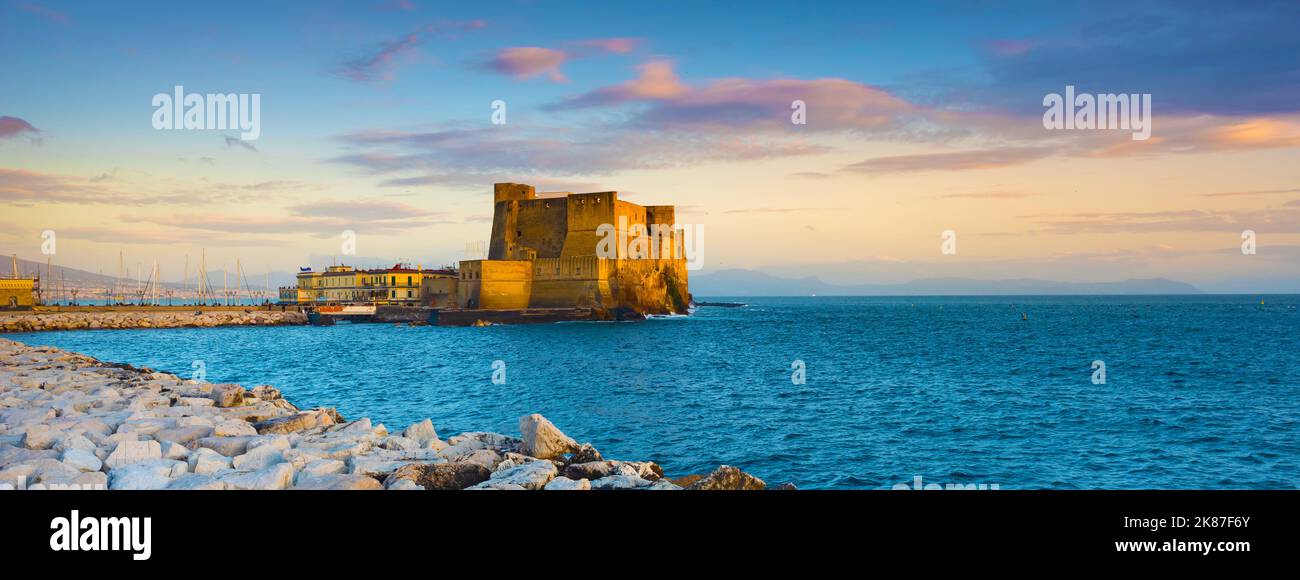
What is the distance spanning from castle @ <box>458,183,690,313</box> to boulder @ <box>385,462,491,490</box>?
54.6 m

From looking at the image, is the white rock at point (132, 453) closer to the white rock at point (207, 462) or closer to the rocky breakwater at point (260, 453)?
the rocky breakwater at point (260, 453)

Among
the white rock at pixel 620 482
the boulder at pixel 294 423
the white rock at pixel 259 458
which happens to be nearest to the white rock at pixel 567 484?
the white rock at pixel 620 482

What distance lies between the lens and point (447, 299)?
67.6 meters

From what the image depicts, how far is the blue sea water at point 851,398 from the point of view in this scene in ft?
46.5

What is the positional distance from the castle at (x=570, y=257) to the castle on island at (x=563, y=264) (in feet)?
0.27

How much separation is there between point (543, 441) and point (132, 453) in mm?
4660

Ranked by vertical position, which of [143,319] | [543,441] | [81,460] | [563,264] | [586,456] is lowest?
[143,319]

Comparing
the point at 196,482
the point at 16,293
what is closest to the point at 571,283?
the point at 16,293

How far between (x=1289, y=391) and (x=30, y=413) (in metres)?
32.3

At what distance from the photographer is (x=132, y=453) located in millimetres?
8789

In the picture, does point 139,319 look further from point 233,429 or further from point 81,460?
point 81,460

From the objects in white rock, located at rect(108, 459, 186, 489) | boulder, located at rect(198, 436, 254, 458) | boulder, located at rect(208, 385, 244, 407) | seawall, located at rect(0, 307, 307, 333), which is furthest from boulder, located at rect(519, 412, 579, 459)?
seawall, located at rect(0, 307, 307, 333)

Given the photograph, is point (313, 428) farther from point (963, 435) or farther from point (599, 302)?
point (599, 302)
